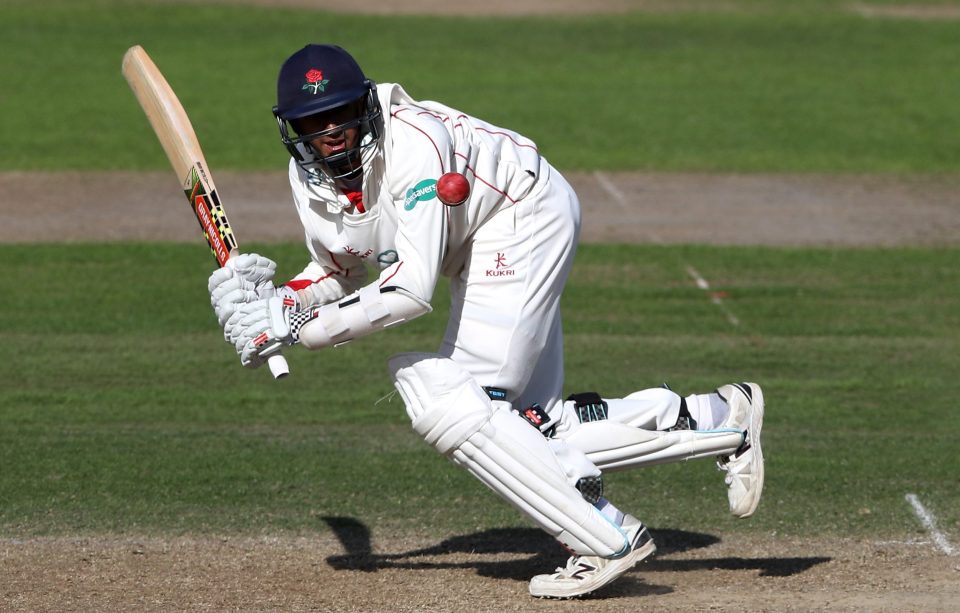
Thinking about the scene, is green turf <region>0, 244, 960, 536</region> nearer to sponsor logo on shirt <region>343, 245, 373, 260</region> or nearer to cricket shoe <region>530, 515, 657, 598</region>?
cricket shoe <region>530, 515, 657, 598</region>

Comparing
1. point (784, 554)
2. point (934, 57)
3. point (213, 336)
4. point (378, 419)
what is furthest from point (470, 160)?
point (934, 57)

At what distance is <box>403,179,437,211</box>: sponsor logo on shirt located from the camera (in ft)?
17.2

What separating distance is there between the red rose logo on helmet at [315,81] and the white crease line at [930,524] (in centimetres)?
329

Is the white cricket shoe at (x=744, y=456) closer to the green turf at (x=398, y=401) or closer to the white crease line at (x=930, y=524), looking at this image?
the green turf at (x=398, y=401)

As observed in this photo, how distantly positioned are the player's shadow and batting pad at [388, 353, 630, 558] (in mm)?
410

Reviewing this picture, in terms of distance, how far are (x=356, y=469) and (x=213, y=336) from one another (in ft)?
10.4

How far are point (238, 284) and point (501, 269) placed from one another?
1.02 m

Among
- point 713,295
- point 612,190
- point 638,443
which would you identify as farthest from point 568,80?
point 638,443

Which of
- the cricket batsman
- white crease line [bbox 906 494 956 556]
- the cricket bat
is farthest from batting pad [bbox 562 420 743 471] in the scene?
the cricket bat

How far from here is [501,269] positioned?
5625 millimetres

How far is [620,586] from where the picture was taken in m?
5.82

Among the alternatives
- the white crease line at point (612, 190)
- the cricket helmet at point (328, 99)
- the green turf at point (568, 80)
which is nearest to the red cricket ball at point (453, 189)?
the cricket helmet at point (328, 99)

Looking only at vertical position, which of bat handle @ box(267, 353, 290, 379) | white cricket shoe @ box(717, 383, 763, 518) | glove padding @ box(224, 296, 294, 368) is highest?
glove padding @ box(224, 296, 294, 368)

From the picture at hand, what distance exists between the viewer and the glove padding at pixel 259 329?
5.27m
